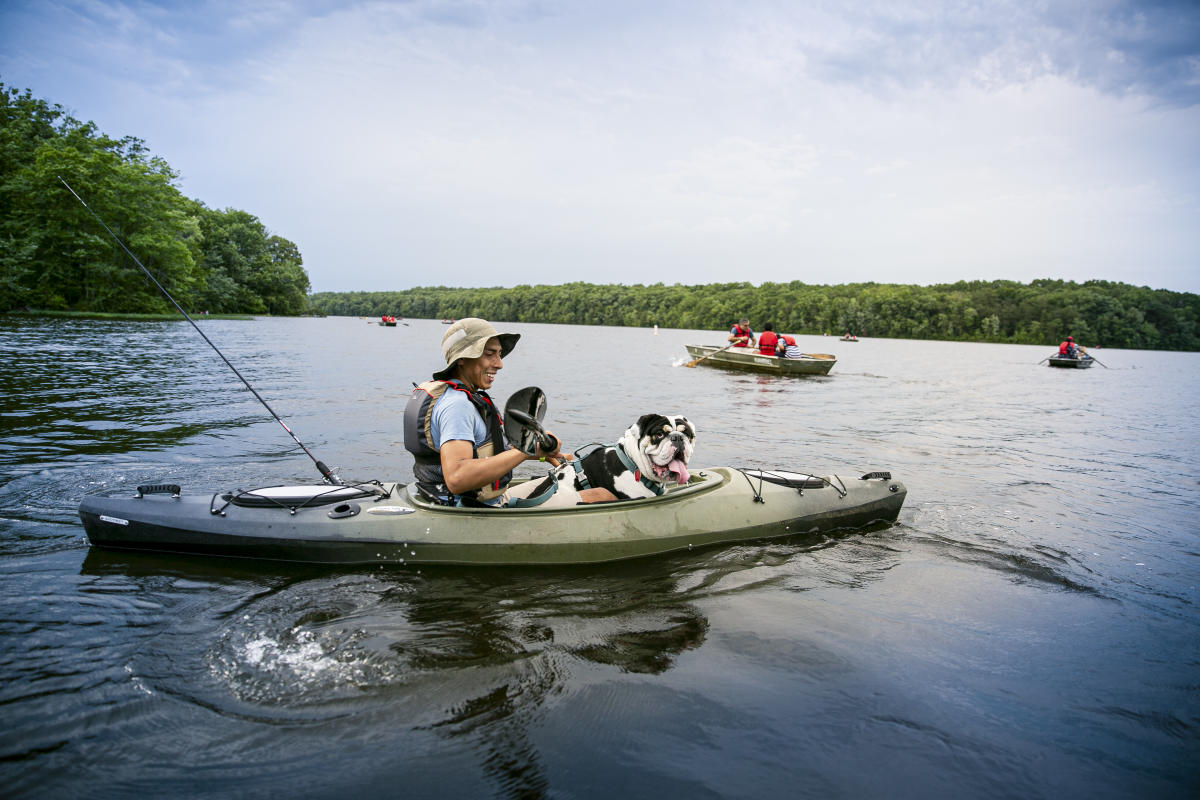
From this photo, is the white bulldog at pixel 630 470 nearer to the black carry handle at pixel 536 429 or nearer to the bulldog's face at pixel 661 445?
the bulldog's face at pixel 661 445

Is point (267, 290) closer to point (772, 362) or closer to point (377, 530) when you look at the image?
point (772, 362)

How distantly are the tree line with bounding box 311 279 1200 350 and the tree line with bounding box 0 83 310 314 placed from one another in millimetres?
84906

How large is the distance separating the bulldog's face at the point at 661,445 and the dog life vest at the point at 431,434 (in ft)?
3.68

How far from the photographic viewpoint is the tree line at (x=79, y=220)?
40.9 m

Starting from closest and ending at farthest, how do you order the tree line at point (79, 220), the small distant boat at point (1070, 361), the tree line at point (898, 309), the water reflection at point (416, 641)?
the water reflection at point (416, 641) < the small distant boat at point (1070, 361) < the tree line at point (79, 220) < the tree line at point (898, 309)

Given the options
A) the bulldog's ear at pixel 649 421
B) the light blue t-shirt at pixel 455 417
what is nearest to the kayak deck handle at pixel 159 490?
the light blue t-shirt at pixel 455 417

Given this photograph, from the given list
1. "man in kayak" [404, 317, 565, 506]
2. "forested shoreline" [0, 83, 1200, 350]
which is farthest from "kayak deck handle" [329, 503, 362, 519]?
"forested shoreline" [0, 83, 1200, 350]

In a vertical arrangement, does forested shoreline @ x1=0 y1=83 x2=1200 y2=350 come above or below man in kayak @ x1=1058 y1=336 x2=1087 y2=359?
above

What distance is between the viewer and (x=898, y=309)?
9906 centimetres

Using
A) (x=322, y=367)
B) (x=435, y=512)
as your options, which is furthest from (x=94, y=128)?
(x=435, y=512)

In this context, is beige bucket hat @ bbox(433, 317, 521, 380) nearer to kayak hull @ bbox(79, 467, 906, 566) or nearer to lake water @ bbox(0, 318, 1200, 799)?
kayak hull @ bbox(79, 467, 906, 566)

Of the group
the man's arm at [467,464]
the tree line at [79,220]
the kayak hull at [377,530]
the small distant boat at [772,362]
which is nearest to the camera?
the man's arm at [467,464]

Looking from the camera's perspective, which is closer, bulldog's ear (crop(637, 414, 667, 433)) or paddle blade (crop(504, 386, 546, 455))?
paddle blade (crop(504, 386, 546, 455))

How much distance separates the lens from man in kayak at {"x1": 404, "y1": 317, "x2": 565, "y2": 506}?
450 cm
